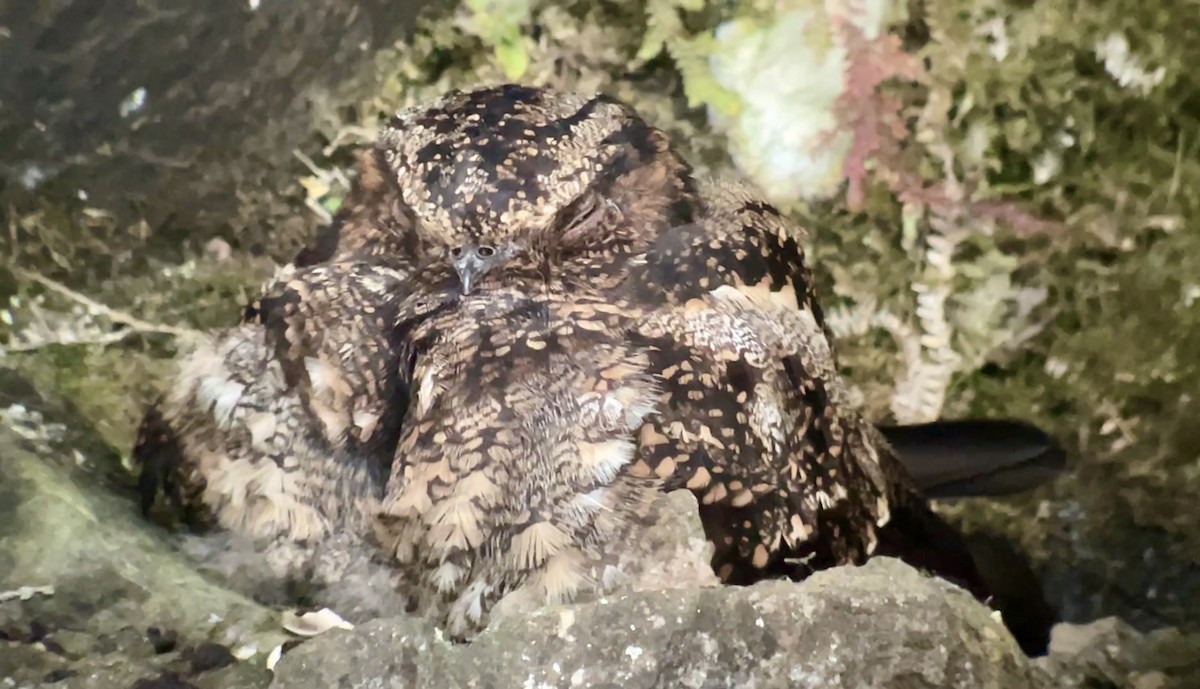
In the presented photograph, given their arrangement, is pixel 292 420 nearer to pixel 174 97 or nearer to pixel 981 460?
pixel 174 97

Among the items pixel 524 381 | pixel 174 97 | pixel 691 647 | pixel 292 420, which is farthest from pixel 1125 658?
pixel 174 97

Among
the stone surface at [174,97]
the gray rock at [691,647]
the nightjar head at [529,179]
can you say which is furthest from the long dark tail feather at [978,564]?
the stone surface at [174,97]

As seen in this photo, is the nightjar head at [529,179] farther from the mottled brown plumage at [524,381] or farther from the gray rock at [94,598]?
the gray rock at [94,598]

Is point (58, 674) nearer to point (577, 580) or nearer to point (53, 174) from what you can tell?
point (577, 580)


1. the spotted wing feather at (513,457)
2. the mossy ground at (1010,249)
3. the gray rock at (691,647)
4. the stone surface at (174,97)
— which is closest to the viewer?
the gray rock at (691,647)

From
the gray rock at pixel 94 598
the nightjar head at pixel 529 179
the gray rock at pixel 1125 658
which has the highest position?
the nightjar head at pixel 529 179

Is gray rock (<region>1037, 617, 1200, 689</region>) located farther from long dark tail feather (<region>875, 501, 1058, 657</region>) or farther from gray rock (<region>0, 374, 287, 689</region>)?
gray rock (<region>0, 374, 287, 689</region>)

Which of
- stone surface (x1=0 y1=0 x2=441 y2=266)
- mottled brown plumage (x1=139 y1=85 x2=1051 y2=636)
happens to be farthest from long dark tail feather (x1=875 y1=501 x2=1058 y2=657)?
stone surface (x1=0 y1=0 x2=441 y2=266)
